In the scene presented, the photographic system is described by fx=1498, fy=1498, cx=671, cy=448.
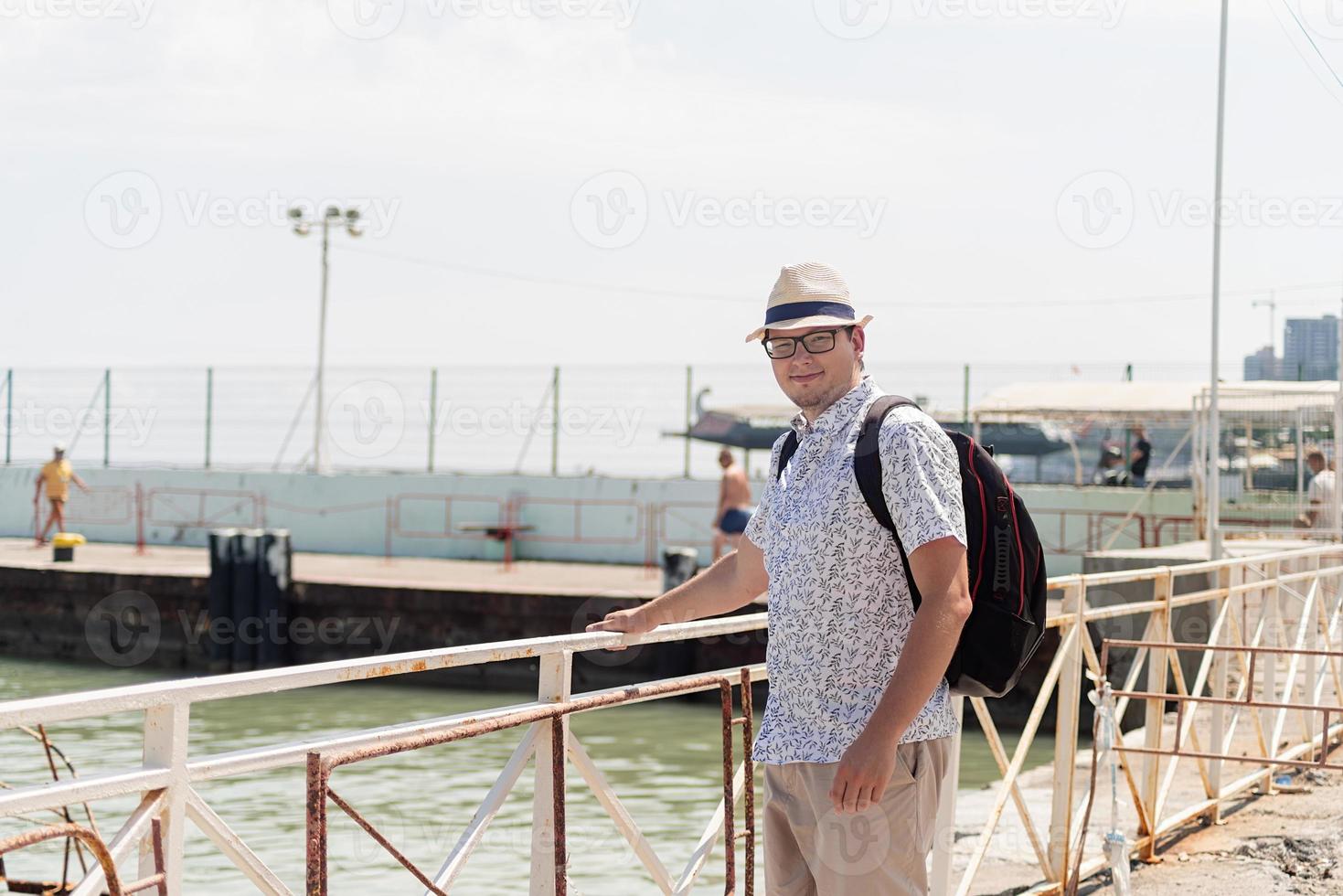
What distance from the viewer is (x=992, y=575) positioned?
2.95 meters

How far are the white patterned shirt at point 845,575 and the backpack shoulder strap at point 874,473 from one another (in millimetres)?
12

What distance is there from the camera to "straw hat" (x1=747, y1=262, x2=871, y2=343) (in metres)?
3.05

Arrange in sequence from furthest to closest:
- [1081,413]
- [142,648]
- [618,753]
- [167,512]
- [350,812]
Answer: [167,512] < [1081,413] < [142,648] < [618,753] < [350,812]

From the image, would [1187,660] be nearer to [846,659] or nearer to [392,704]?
[392,704]

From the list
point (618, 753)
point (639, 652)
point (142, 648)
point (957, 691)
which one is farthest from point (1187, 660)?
point (142, 648)

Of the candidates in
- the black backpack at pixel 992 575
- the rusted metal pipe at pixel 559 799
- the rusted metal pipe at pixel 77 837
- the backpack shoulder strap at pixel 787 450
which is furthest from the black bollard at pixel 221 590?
the rusted metal pipe at pixel 77 837

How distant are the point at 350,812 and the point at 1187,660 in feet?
35.3

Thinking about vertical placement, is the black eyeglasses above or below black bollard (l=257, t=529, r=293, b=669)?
above

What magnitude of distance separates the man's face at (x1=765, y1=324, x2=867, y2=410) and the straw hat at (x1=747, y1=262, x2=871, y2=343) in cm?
2

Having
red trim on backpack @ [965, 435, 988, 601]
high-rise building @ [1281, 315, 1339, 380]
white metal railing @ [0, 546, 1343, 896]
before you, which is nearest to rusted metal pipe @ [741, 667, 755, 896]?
white metal railing @ [0, 546, 1343, 896]

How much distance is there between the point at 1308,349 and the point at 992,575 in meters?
20.2

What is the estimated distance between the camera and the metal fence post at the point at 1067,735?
5.45 metres

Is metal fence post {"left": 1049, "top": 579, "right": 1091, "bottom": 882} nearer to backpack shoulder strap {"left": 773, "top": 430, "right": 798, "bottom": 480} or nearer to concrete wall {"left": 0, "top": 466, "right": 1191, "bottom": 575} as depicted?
backpack shoulder strap {"left": 773, "top": 430, "right": 798, "bottom": 480}

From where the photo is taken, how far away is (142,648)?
63.1ft
